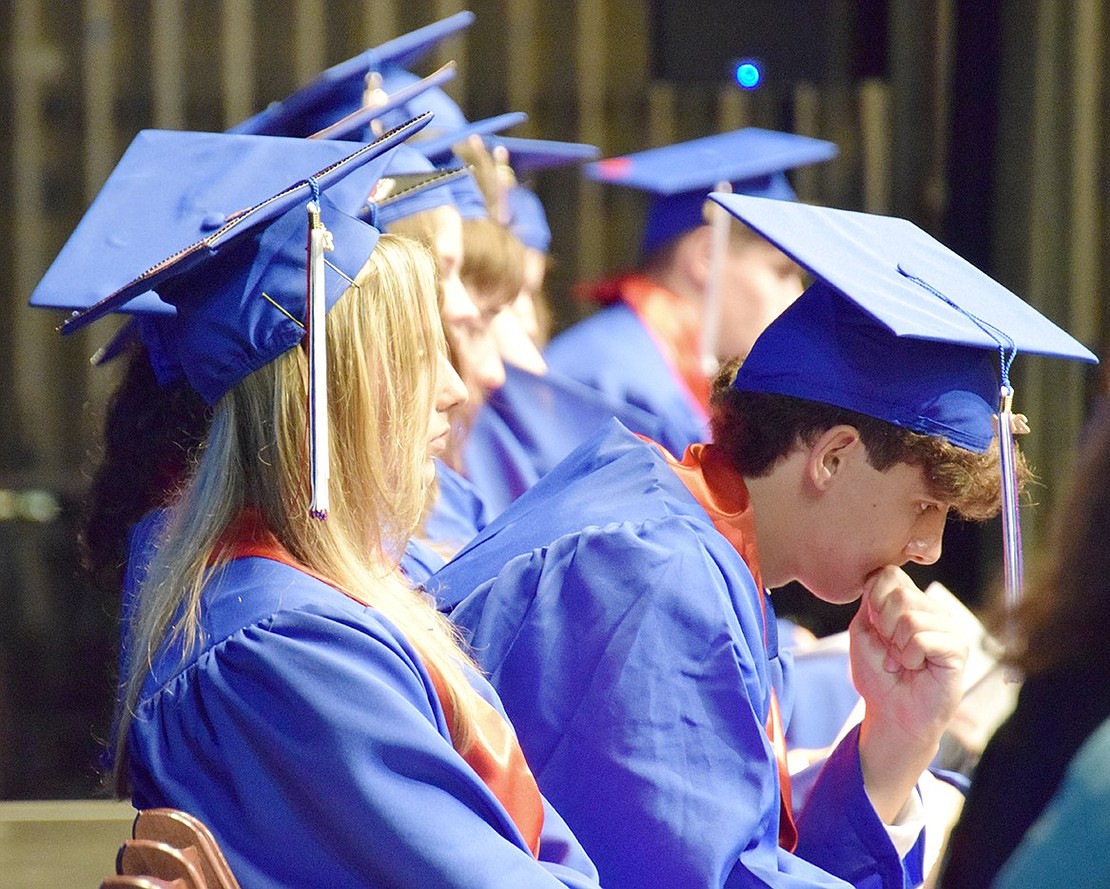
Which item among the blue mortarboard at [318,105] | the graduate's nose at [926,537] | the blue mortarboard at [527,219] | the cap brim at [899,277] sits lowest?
the graduate's nose at [926,537]

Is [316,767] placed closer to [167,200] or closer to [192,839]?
[192,839]

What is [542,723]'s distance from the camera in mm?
2035

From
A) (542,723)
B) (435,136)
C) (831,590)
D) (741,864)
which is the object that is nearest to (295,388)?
(542,723)

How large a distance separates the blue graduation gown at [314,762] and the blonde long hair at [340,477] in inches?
3.8

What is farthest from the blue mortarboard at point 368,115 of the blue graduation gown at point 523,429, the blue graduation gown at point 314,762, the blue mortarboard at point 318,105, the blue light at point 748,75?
the blue light at point 748,75

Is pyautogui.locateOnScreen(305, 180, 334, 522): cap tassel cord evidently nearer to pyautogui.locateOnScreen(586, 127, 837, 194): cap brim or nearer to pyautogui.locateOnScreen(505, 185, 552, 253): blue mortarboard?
pyautogui.locateOnScreen(505, 185, 552, 253): blue mortarboard

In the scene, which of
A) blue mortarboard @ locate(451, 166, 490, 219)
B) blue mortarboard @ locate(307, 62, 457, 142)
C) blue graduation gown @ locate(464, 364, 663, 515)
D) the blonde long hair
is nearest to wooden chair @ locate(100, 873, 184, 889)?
the blonde long hair

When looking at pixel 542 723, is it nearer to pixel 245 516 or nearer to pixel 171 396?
pixel 245 516

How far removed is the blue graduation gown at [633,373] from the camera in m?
4.25

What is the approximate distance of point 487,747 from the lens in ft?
6.16

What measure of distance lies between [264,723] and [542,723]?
431mm

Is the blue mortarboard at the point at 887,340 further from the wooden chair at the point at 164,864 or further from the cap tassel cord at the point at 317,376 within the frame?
the wooden chair at the point at 164,864

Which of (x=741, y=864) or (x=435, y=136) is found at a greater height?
(x=435, y=136)

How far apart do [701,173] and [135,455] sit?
8.70ft
